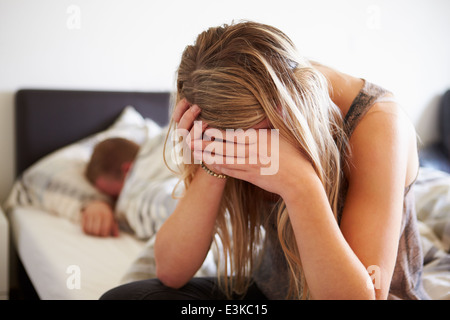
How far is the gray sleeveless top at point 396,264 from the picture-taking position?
2.49ft

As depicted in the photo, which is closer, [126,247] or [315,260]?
[315,260]

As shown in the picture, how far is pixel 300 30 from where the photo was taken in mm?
1948

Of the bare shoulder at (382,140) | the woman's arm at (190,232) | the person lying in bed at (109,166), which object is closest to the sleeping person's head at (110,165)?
the person lying in bed at (109,166)

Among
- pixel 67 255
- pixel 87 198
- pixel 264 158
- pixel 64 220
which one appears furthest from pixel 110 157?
pixel 264 158

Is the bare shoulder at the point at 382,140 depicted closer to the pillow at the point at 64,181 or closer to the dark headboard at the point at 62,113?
the pillow at the point at 64,181

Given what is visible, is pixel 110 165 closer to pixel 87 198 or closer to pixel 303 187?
pixel 87 198

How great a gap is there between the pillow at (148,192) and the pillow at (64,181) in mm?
110

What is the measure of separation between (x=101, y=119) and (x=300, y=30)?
0.94m

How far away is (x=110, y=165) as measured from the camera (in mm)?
1608

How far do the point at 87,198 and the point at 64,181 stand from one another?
0.11 meters

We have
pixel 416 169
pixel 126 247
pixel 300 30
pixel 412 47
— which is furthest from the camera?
pixel 412 47

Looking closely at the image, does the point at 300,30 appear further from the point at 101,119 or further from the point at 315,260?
the point at 315,260

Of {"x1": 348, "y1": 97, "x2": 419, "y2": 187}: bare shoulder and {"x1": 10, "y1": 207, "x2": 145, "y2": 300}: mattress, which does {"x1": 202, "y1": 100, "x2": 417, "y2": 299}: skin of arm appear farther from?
{"x1": 10, "y1": 207, "x2": 145, "y2": 300}: mattress
